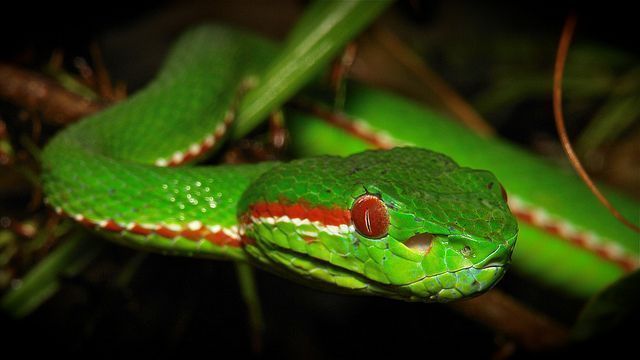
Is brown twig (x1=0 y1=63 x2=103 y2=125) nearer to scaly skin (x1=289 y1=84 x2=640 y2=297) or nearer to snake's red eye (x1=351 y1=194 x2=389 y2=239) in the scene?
scaly skin (x1=289 y1=84 x2=640 y2=297)

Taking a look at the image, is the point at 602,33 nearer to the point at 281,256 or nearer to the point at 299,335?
the point at 299,335

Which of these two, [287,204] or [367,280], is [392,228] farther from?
[287,204]

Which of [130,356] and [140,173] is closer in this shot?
[140,173]

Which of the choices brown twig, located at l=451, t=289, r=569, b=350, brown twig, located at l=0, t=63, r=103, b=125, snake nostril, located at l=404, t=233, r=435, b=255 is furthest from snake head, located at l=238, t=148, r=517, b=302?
brown twig, located at l=0, t=63, r=103, b=125

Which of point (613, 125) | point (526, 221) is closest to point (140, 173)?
point (526, 221)

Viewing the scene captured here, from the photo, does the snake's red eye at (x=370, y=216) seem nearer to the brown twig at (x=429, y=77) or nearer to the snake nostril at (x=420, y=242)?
the snake nostril at (x=420, y=242)

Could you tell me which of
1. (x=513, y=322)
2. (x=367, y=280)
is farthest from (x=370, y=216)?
(x=513, y=322)
